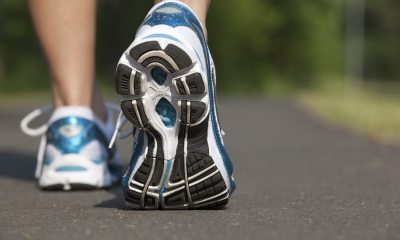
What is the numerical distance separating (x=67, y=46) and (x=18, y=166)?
41.9 inches

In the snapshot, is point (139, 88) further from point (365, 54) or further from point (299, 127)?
point (365, 54)

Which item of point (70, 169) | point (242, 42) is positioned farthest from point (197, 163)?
point (242, 42)

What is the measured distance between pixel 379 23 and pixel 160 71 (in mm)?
52795

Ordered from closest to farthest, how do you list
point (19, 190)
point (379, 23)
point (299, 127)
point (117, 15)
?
point (19, 190) → point (299, 127) → point (117, 15) → point (379, 23)

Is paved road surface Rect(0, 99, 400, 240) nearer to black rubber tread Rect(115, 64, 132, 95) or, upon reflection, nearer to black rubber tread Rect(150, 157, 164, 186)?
black rubber tread Rect(150, 157, 164, 186)

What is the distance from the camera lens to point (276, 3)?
28734mm

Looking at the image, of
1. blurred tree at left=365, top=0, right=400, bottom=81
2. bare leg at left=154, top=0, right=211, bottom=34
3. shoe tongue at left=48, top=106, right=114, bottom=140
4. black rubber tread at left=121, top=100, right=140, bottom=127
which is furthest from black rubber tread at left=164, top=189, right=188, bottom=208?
blurred tree at left=365, top=0, right=400, bottom=81

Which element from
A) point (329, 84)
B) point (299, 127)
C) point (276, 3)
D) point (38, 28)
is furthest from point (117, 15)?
point (38, 28)

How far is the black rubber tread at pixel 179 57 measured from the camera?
2.02 m

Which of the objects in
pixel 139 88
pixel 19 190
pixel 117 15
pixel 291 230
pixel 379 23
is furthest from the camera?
pixel 379 23

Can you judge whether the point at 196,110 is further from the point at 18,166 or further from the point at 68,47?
the point at 18,166

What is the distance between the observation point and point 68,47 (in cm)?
285

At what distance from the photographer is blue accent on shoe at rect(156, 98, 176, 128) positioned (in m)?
2.12

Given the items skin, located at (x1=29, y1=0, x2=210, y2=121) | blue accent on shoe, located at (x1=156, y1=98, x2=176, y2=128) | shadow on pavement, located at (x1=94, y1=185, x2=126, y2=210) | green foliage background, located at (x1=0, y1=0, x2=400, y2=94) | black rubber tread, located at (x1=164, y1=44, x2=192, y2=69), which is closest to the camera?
black rubber tread, located at (x1=164, y1=44, x2=192, y2=69)
